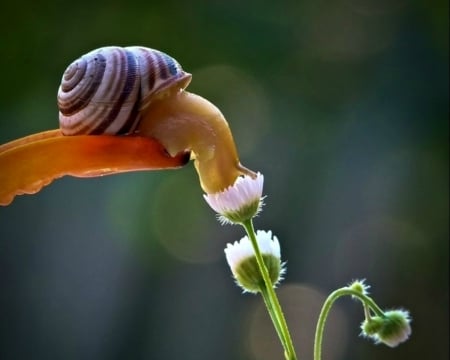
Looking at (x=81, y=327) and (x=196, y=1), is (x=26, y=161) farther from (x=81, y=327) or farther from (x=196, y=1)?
(x=196, y=1)

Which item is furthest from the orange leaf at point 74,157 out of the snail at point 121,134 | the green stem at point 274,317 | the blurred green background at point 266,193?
the blurred green background at point 266,193

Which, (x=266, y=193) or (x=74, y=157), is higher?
(x=74, y=157)

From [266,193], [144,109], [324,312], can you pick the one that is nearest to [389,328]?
[324,312]

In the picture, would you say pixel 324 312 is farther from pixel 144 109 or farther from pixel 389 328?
pixel 144 109

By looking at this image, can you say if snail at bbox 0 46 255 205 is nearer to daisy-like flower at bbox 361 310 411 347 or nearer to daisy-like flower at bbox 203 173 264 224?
daisy-like flower at bbox 203 173 264 224

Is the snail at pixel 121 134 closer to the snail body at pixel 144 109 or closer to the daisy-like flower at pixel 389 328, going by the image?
the snail body at pixel 144 109

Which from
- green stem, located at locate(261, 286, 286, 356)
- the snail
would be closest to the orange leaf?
the snail
